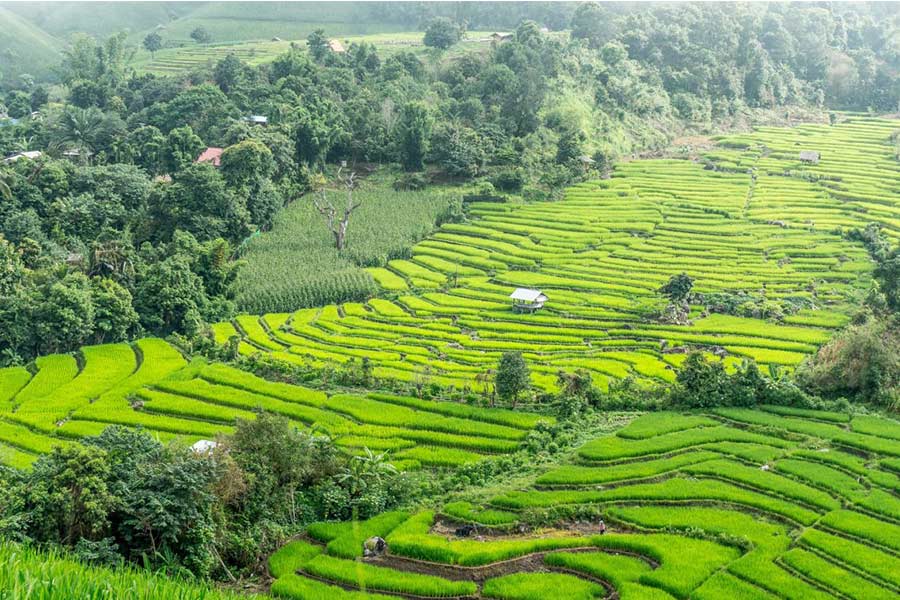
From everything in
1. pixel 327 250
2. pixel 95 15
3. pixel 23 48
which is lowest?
pixel 327 250

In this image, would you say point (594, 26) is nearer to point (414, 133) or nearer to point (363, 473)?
point (414, 133)

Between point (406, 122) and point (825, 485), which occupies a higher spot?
point (406, 122)

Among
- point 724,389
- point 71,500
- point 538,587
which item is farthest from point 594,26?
point 71,500

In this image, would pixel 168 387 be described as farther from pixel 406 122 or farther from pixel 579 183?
pixel 579 183

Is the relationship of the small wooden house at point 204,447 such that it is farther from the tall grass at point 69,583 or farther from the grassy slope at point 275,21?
the grassy slope at point 275,21

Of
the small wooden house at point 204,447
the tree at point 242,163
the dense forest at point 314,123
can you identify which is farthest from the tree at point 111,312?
the tree at point 242,163

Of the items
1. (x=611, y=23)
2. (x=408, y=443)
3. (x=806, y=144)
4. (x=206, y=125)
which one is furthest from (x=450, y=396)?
(x=611, y=23)
